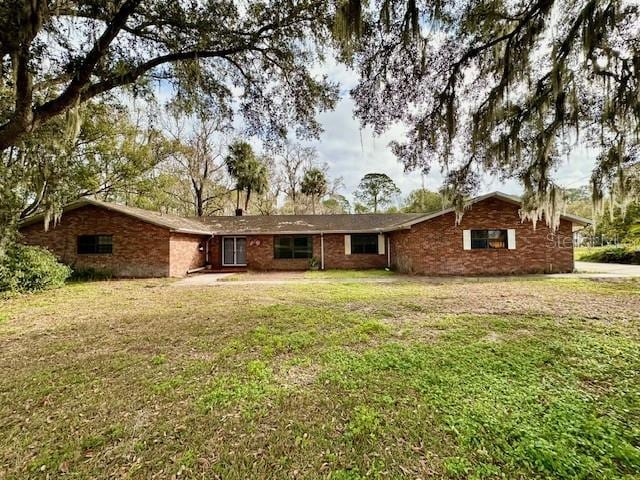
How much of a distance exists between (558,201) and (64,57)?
1121cm

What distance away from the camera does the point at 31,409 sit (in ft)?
9.19

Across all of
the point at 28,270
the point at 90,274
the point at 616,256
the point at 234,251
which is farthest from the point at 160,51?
the point at 616,256

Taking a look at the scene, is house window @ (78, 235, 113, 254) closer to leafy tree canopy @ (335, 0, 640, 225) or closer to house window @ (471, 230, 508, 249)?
leafy tree canopy @ (335, 0, 640, 225)

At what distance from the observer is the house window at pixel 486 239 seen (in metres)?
12.0

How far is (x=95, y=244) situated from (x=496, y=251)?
1748 cm

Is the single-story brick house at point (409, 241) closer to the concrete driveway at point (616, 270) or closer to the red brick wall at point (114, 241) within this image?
the red brick wall at point (114, 241)

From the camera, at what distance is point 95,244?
42.0ft

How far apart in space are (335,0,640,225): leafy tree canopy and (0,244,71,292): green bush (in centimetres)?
1120

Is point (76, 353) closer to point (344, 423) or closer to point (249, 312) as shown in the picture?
point (249, 312)

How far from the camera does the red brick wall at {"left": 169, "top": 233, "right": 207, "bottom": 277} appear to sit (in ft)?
41.5

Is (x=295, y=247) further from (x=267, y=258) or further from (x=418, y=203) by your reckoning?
(x=418, y=203)

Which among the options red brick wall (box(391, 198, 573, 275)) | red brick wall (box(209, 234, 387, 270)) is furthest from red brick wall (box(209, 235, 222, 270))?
red brick wall (box(391, 198, 573, 275))

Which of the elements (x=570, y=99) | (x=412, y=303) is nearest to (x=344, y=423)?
(x=412, y=303)

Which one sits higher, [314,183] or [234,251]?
[314,183]
